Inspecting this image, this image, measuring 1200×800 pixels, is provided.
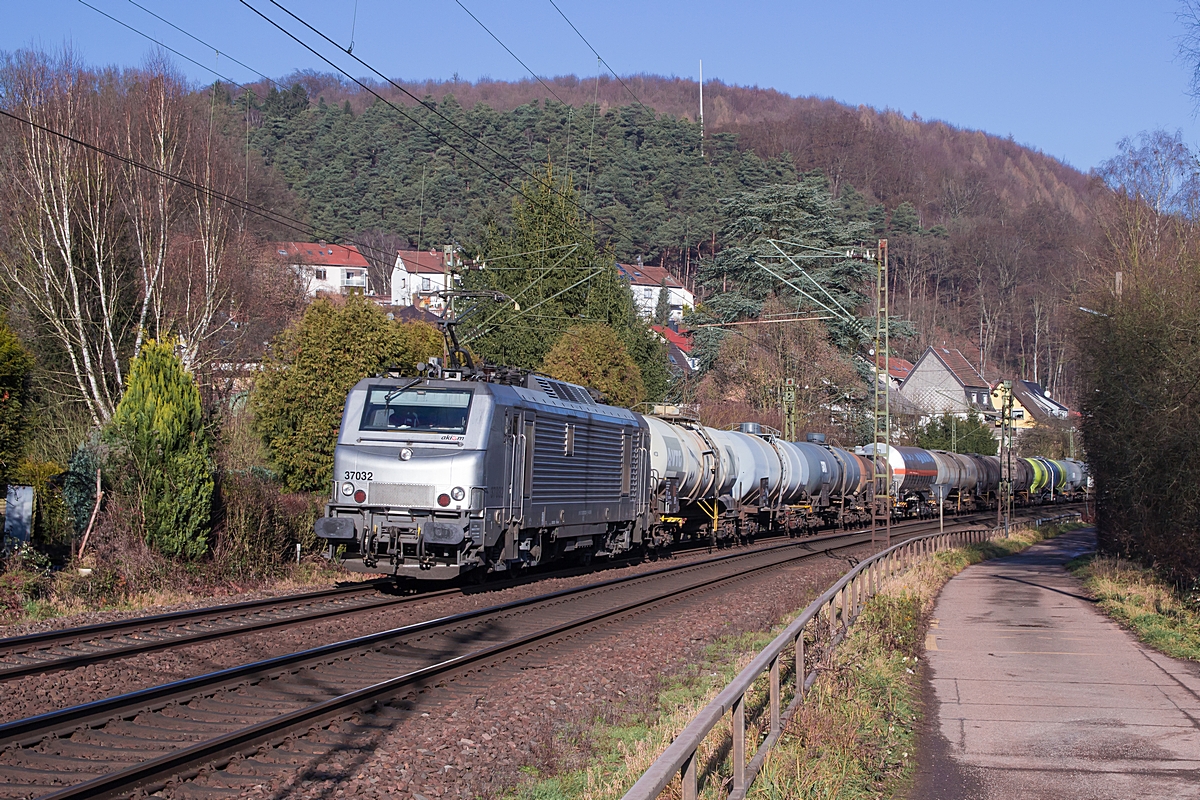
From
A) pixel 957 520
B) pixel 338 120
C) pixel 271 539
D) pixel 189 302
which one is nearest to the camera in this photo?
pixel 271 539

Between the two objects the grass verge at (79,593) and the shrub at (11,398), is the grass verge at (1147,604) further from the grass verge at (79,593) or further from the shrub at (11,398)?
the shrub at (11,398)

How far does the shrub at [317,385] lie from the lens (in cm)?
2242

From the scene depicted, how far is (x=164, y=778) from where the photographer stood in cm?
697

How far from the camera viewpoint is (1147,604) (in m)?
18.7

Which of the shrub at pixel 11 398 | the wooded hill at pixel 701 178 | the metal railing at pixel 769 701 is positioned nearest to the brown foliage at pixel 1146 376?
the metal railing at pixel 769 701

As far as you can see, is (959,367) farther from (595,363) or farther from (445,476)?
(445,476)

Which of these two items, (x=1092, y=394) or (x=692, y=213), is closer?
(x=1092, y=394)

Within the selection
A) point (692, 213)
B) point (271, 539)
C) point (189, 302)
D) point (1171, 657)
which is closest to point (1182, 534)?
point (1171, 657)

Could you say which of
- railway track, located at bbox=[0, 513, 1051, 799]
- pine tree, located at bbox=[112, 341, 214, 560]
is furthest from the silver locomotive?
pine tree, located at bbox=[112, 341, 214, 560]

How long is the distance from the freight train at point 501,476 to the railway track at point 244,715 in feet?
6.27

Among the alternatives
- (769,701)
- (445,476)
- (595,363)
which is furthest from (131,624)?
(595,363)

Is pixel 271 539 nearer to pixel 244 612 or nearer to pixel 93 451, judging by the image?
pixel 93 451

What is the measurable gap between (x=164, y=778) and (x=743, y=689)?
3.63 metres

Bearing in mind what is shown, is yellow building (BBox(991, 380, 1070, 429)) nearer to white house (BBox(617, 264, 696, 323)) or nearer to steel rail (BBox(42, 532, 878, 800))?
white house (BBox(617, 264, 696, 323))
